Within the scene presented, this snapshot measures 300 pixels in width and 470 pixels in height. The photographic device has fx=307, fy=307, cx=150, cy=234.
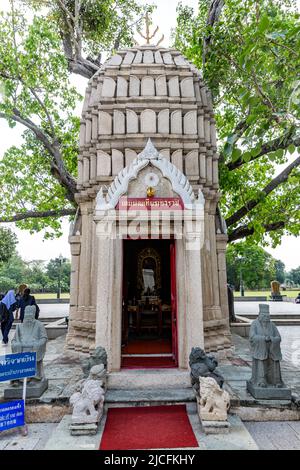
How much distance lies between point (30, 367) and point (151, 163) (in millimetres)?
4686

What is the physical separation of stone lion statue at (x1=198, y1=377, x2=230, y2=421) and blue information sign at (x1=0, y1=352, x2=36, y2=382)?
105 inches

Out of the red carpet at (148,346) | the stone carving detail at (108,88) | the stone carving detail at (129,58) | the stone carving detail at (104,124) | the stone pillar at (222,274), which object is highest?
the stone carving detail at (129,58)

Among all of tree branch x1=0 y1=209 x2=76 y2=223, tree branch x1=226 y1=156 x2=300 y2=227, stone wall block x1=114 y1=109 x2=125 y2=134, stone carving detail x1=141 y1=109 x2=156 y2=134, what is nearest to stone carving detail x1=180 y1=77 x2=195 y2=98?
stone carving detail x1=141 y1=109 x2=156 y2=134

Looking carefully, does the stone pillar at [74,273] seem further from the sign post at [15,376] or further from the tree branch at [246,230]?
the tree branch at [246,230]

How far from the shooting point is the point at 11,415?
450 cm

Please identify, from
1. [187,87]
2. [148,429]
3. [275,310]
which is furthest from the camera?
[275,310]

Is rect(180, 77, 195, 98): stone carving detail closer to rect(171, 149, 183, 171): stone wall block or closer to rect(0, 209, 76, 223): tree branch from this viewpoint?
rect(171, 149, 183, 171): stone wall block

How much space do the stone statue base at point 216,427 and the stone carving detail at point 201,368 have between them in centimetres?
61

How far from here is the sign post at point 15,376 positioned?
14.6ft

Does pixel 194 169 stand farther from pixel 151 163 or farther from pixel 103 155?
pixel 103 155

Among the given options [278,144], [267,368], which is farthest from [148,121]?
[267,368]

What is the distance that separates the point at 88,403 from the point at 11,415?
1113mm

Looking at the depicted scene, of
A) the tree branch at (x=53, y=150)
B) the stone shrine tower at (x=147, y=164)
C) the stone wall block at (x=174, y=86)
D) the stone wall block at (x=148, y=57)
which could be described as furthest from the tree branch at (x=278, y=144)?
the tree branch at (x=53, y=150)

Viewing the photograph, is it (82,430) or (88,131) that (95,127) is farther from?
(82,430)
